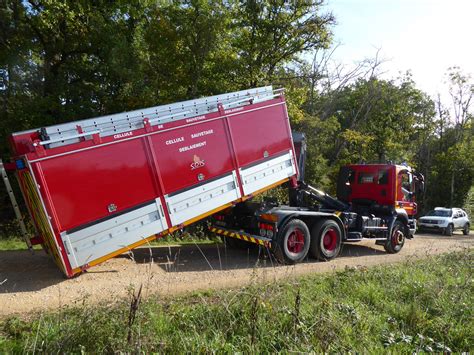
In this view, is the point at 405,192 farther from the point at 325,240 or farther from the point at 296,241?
the point at 296,241

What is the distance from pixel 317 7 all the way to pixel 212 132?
1230 centimetres

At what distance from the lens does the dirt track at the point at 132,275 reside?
5.37 m

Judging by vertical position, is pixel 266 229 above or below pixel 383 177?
above

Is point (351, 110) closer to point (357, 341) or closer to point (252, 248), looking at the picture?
point (252, 248)

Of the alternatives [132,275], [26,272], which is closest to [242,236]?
[132,275]

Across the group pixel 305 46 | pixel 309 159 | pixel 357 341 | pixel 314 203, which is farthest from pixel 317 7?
pixel 357 341

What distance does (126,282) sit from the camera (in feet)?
20.7

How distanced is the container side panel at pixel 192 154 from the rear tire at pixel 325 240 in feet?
8.44

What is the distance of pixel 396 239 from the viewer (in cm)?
1058

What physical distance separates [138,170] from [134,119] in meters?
0.98

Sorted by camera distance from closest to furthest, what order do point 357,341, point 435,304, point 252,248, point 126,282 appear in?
point 357,341 → point 435,304 → point 126,282 → point 252,248

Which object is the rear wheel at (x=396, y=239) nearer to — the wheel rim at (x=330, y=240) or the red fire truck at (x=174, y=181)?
the red fire truck at (x=174, y=181)

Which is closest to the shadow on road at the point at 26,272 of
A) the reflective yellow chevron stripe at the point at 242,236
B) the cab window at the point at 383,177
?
the reflective yellow chevron stripe at the point at 242,236

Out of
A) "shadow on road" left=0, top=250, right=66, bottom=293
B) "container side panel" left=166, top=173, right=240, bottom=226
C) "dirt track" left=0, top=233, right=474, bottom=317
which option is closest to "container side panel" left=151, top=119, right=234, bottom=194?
"container side panel" left=166, top=173, right=240, bottom=226
